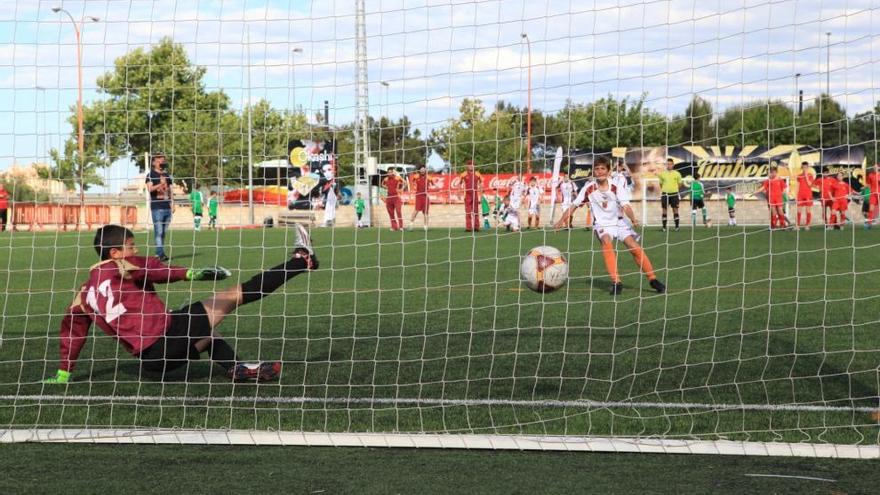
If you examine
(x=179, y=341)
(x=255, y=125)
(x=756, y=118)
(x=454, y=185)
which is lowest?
(x=179, y=341)

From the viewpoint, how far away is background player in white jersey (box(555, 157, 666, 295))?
36.6ft

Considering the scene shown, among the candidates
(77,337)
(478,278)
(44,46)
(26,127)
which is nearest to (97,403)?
(77,337)

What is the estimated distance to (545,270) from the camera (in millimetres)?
8430

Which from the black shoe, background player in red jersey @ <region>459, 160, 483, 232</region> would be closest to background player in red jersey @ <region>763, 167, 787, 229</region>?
the black shoe

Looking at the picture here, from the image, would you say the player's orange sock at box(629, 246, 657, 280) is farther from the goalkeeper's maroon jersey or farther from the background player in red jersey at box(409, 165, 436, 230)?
the goalkeeper's maroon jersey

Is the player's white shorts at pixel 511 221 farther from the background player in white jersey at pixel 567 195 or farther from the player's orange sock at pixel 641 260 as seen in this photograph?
the player's orange sock at pixel 641 260

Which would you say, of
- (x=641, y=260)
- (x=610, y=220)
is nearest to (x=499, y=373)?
(x=641, y=260)

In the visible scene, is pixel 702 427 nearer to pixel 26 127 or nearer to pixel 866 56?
pixel 866 56

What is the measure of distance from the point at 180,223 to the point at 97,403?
3.78 metres

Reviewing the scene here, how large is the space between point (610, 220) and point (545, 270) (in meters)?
3.37

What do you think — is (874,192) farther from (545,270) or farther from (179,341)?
(179,341)

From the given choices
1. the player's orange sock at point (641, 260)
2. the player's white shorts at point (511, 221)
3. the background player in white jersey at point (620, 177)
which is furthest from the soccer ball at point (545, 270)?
the background player in white jersey at point (620, 177)

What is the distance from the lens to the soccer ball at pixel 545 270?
8383 millimetres

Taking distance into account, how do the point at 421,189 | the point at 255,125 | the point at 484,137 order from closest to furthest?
the point at 255,125
the point at 484,137
the point at 421,189
